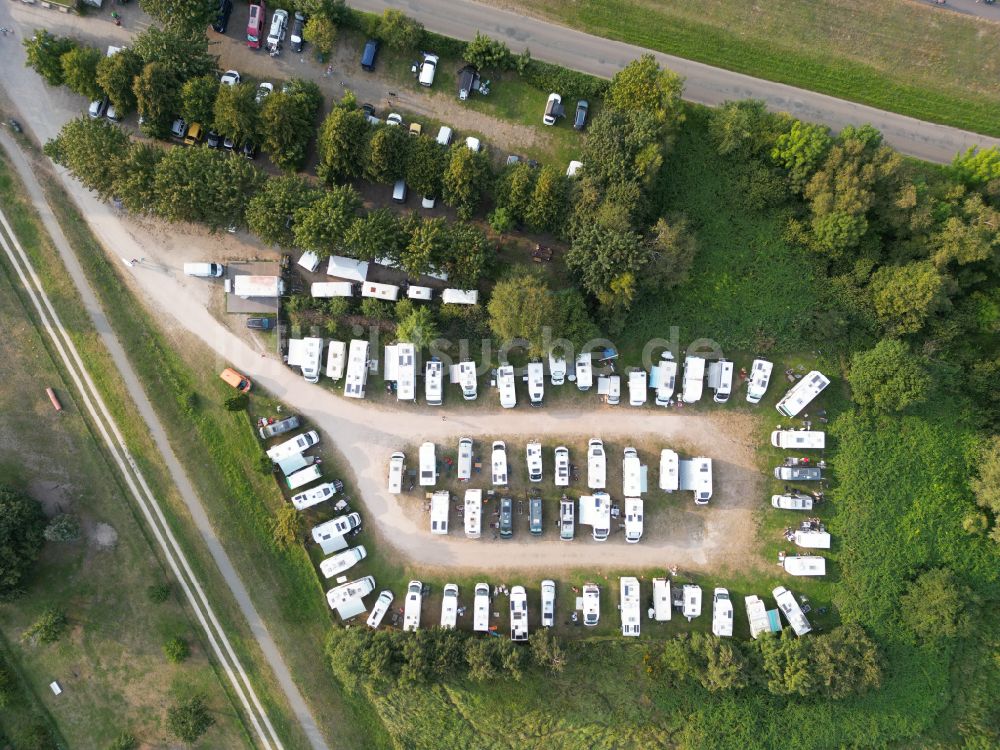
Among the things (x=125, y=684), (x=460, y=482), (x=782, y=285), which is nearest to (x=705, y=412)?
(x=782, y=285)

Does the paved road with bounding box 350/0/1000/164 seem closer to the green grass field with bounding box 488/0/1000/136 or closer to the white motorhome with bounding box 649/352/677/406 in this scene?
the green grass field with bounding box 488/0/1000/136

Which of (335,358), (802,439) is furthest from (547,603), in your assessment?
(335,358)

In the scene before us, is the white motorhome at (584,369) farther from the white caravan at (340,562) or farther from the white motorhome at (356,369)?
the white caravan at (340,562)

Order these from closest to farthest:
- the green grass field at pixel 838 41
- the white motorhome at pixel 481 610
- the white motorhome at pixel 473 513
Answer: the white motorhome at pixel 481 610
the white motorhome at pixel 473 513
the green grass field at pixel 838 41

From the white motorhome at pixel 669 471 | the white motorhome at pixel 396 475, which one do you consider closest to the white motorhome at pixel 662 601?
the white motorhome at pixel 669 471

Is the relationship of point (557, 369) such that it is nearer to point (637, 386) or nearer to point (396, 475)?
point (637, 386)

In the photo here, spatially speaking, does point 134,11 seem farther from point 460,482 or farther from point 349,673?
point 349,673

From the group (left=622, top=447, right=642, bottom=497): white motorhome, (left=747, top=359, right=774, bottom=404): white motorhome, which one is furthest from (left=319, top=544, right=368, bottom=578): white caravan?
(left=747, top=359, right=774, bottom=404): white motorhome
